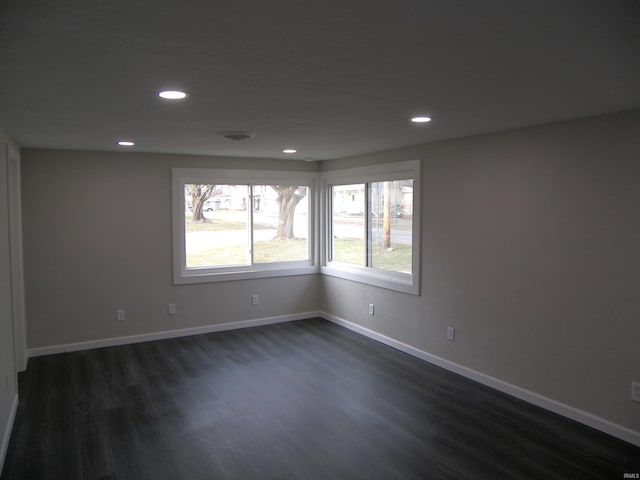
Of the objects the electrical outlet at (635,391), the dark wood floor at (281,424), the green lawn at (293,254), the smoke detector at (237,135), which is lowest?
the dark wood floor at (281,424)

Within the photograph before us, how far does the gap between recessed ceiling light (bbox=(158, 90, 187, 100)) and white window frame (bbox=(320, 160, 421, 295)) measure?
111 inches

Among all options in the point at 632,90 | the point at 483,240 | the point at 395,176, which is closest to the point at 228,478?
the point at 483,240

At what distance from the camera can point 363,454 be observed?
298cm

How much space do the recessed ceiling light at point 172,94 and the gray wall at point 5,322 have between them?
164cm

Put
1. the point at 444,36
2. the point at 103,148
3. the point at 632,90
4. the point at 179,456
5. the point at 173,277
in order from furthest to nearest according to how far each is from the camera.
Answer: the point at 173,277 → the point at 103,148 → the point at 179,456 → the point at 632,90 → the point at 444,36

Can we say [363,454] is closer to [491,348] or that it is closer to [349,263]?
[491,348]

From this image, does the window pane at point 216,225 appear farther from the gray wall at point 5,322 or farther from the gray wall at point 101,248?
the gray wall at point 5,322

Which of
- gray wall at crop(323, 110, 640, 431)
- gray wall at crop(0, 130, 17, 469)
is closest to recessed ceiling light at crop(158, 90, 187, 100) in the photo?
gray wall at crop(0, 130, 17, 469)

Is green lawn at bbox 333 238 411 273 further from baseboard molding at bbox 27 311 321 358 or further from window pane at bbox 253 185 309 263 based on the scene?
baseboard molding at bbox 27 311 321 358

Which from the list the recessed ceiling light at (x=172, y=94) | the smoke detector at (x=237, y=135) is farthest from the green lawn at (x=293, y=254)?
the recessed ceiling light at (x=172, y=94)

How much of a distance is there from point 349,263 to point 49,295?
345 centimetres

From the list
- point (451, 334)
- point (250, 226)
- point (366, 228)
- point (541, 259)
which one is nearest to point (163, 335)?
point (250, 226)

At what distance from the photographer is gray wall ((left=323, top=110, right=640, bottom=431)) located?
3.10 meters

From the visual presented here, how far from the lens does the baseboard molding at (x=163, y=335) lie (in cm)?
495
